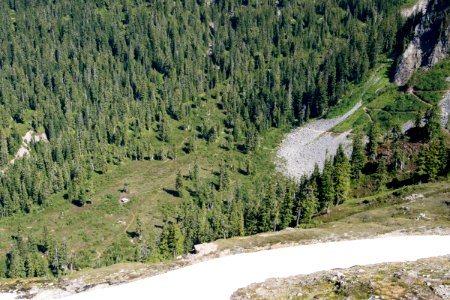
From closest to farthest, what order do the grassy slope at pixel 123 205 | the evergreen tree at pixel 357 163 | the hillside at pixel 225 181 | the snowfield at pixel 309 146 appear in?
the hillside at pixel 225 181 → the evergreen tree at pixel 357 163 → the grassy slope at pixel 123 205 → the snowfield at pixel 309 146

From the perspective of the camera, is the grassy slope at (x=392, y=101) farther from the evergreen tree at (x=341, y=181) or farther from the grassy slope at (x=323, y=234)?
the grassy slope at (x=323, y=234)

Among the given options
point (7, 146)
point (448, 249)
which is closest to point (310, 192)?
point (448, 249)

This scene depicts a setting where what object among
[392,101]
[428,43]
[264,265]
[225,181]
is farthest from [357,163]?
[428,43]

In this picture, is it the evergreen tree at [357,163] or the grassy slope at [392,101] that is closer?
the evergreen tree at [357,163]

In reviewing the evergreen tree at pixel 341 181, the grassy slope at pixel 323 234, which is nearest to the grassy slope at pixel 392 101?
the evergreen tree at pixel 341 181

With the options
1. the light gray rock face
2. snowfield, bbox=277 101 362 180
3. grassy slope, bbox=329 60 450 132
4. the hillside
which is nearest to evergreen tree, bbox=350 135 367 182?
the hillside

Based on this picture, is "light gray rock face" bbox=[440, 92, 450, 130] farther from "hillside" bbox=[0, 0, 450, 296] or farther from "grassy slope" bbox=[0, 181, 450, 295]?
"grassy slope" bbox=[0, 181, 450, 295]

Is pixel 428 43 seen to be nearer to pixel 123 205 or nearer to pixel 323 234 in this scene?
pixel 123 205

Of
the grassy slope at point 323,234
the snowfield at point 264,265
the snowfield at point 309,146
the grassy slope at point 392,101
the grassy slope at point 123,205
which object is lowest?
the grassy slope at point 123,205
